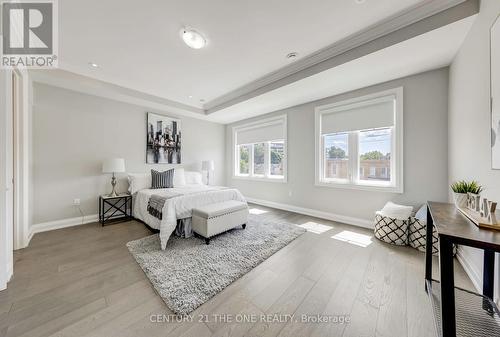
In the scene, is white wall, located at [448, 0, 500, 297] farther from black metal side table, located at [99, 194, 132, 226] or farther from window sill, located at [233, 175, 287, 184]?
black metal side table, located at [99, 194, 132, 226]

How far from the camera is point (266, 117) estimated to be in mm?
4746

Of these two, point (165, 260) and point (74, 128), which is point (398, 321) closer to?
point (165, 260)

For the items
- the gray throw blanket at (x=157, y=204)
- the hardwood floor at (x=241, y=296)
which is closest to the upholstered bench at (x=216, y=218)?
the gray throw blanket at (x=157, y=204)

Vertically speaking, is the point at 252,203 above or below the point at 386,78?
below

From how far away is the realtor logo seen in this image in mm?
1771

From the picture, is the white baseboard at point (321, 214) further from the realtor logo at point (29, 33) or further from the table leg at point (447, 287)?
the realtor logo at point (29, 33)

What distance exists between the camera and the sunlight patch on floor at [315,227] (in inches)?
118

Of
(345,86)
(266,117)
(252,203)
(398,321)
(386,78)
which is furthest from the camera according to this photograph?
(252,203)

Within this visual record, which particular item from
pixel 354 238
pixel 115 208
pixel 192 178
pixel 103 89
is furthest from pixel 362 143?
pixel 115 208

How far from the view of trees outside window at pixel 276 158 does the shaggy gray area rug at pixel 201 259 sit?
1.89 m

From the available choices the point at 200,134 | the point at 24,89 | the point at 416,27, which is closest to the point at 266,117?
the point at 200,134

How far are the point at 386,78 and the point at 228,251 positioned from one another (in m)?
3.50

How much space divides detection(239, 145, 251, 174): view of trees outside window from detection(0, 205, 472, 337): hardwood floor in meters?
3.34

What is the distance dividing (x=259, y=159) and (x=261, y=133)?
74cm
